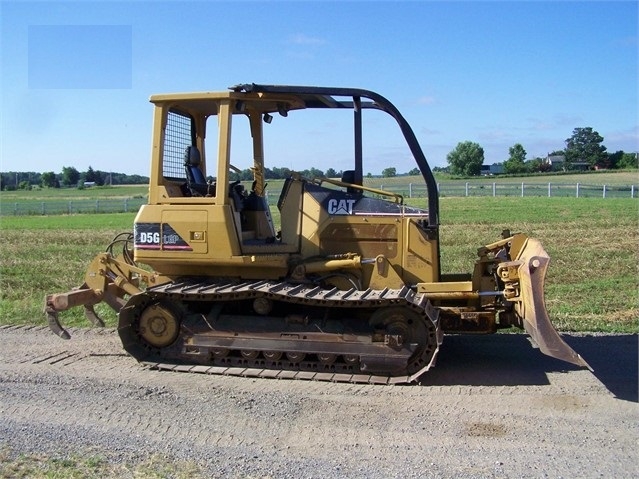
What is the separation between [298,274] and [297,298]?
69cm

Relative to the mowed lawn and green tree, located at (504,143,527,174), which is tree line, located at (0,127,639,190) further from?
the mowed lawn

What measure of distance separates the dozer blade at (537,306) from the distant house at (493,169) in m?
78.7

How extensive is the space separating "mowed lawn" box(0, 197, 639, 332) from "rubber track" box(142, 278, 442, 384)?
10.7 feet

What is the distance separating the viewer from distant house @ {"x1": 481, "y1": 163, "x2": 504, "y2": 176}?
84.8 meters

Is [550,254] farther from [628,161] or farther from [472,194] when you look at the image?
[628,161]

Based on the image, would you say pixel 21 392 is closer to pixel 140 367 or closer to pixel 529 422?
pixel 140 367

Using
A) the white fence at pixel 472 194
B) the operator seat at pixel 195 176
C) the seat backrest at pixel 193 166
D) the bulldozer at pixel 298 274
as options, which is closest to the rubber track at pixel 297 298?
the bulldozer at pixel 298 274

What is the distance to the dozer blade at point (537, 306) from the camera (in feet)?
22.2

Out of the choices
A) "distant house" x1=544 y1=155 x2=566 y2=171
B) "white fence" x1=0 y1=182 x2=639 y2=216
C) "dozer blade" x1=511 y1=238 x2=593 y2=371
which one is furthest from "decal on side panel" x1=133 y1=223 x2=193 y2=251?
"distant house" x1=544 y1=155 x2=566 y2=171

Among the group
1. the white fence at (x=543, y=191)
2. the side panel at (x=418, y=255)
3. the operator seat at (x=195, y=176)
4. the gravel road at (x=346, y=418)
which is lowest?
the gravel road at (x=346, y=418)

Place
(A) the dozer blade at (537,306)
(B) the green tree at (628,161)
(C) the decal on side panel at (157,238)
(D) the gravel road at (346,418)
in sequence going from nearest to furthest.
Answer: (D) the gravel road at (346,418)
(A) the dozer blade at (537,306)
(C) the decal on side panel at (157,238)
(B) the green tree at (628,161)

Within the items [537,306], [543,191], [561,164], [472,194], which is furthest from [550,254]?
[561,164]

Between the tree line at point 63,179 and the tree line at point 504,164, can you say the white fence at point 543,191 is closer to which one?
the tree line at point 504,164

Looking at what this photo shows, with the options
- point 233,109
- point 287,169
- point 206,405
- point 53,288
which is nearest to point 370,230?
point 287,169
